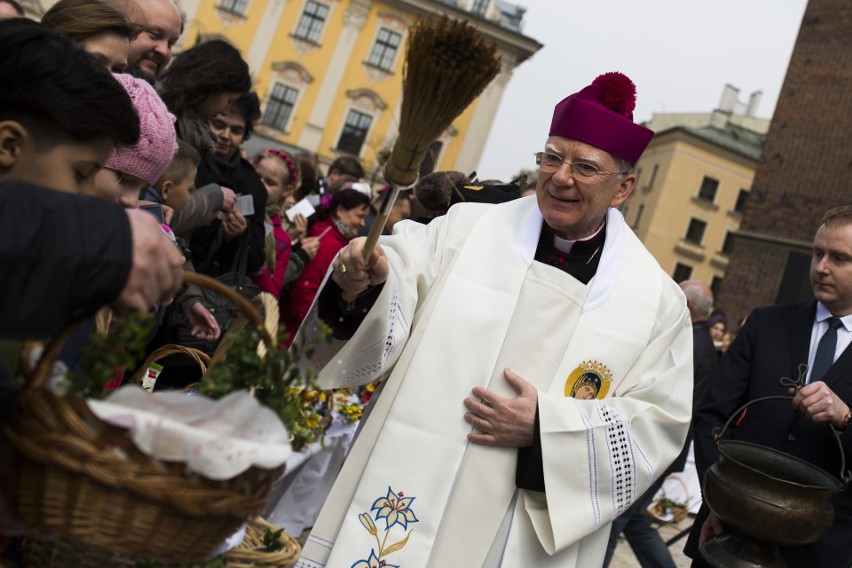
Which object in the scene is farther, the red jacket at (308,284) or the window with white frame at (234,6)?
the window with white frame at (234,6)

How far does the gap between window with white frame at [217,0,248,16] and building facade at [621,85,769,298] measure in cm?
2438

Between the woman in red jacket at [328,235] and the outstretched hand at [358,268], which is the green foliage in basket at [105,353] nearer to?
the outstretched hand at [358,268]

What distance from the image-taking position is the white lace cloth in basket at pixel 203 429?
1.49 metres

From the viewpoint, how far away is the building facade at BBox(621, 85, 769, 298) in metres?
53.0

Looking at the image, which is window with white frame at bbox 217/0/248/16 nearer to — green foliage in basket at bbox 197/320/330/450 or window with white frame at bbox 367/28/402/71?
window with white frame at bbox 367/28/402/71

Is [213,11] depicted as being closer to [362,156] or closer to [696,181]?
[362,156]

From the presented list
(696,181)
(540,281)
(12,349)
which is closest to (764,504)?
(540,281)

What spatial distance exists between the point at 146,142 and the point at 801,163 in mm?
16794

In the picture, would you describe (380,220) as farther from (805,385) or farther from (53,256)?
(805,385)

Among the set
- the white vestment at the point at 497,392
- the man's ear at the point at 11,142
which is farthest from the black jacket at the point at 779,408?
the man's ear at the point at 11,142

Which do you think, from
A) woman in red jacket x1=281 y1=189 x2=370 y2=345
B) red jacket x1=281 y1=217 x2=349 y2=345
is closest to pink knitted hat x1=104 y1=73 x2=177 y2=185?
red jacket x1=281 y1=217 x2=349 y2=345

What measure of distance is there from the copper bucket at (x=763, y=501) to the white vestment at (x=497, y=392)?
2.19 ft

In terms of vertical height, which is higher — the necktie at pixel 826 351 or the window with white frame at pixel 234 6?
the window with white frame at pixel 234 6

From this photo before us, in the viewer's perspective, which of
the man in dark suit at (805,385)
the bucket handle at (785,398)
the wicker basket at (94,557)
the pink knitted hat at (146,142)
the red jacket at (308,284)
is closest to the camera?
the wicker basket at (94,557)
